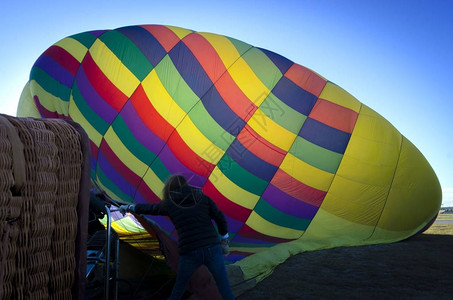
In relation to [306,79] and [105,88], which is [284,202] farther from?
[105,88]

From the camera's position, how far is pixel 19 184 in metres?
1.03

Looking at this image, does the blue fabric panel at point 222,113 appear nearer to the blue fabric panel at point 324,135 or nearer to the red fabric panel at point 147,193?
the blue fabric panel at point 324,135

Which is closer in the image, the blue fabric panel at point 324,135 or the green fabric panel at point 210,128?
the green fabric panel at point 210,128

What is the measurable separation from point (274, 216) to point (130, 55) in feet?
9.56

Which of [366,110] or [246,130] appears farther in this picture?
[366,110]

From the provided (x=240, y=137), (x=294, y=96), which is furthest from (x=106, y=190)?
(x=294, y=96)

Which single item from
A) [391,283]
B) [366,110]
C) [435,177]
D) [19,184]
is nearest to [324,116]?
[366,110]

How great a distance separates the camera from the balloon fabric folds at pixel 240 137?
529cm

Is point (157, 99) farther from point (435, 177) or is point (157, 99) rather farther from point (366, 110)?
point (435, 177)

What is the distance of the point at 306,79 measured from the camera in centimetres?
571

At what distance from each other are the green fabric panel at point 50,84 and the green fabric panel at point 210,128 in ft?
6.27

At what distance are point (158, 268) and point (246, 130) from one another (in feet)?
7.52

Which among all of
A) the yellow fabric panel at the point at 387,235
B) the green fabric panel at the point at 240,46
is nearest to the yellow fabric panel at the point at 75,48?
the green fabric panel at the point at 240,46

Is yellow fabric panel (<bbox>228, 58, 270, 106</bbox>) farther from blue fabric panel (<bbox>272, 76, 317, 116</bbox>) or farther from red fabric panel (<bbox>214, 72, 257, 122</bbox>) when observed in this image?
blue fabric panel (<bbox>272, 76, 317, 116</bbox>)
